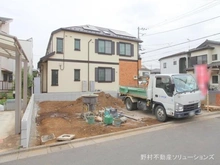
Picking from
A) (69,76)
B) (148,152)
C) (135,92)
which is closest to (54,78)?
(69,76)

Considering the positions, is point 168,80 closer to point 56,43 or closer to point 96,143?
point 96,143

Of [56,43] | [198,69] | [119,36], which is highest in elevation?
[119,36]

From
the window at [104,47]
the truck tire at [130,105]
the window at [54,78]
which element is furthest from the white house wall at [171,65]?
the window at [54,78]

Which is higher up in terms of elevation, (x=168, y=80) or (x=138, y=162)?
(x=168, y=80)

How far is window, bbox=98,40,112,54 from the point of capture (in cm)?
1605

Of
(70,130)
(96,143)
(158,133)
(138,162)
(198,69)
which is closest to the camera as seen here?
(198,69)

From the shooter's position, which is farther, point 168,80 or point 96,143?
point 168,80

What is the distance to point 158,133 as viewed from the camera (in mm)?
5805

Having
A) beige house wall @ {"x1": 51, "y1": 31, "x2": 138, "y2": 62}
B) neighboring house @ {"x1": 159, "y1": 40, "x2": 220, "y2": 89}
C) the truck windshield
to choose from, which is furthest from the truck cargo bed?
neighboring house @ {"x1": 159, "y1": 40, "x2": 220, "y2": 89}

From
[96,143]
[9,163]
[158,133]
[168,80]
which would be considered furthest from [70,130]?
[168,80]

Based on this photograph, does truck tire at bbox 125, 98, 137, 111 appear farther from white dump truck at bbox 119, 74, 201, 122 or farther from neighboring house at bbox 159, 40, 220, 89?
neighboring house at bbox 159, 40, 220, 89

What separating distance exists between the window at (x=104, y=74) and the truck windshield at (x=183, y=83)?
937 centimetres

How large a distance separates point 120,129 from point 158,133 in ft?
4.47

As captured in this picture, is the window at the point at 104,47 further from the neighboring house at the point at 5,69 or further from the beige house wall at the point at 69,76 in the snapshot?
the neighboring house at the point at 5,69
